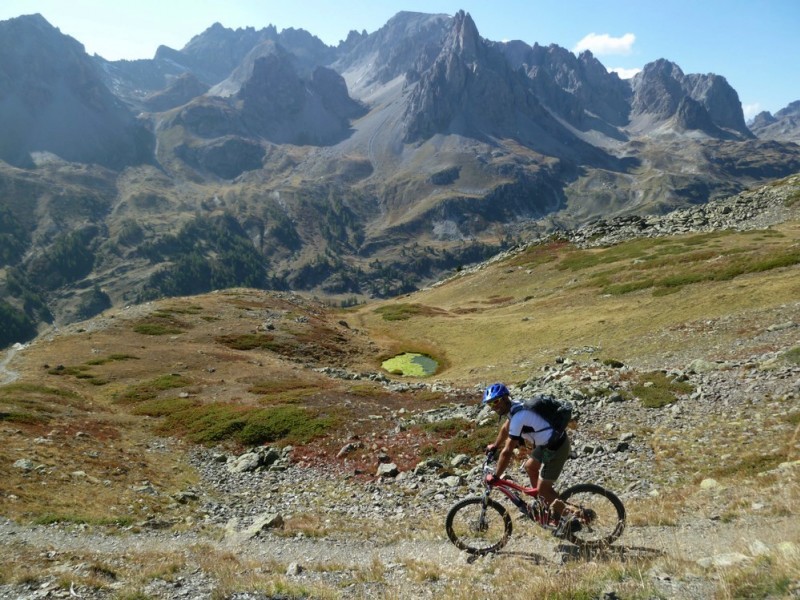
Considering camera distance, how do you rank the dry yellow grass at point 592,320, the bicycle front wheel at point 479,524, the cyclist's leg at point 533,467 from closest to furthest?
the cyclist's leg at point 533,467 < the bicycle front wheel at point 479,524 < the dry yellow grass at point 592,320

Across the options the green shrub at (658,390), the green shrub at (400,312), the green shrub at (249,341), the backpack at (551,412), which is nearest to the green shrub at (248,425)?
the green shrub at (658,390)

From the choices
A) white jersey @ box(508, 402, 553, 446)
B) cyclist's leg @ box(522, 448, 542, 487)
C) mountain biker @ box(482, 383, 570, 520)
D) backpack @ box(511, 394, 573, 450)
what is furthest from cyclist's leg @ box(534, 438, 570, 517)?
white jersey @ box(508, 402, 553, 446)

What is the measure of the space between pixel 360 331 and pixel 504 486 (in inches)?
3024

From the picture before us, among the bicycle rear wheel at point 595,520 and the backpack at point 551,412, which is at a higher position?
the backpack at point 551,412

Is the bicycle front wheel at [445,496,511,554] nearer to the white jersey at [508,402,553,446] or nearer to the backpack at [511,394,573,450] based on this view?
the white jersey at [508,402,553,446]

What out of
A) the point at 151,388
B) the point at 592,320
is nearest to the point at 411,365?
the point at 592,320

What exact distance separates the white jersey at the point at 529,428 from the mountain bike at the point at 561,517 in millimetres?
1276

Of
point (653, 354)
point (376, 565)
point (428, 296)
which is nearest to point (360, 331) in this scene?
point (428, 296)

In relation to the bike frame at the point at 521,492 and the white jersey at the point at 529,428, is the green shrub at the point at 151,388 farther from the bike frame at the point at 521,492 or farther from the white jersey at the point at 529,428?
the white jersey at the point at 529,428

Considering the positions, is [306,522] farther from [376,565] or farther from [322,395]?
[322,395]

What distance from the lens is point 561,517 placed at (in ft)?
40.1

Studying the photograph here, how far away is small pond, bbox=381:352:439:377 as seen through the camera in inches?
2465

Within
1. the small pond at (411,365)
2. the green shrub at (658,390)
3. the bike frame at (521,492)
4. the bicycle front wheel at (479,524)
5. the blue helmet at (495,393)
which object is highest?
the blue helmet at (495,393)

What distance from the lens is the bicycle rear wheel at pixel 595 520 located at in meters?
12.1
